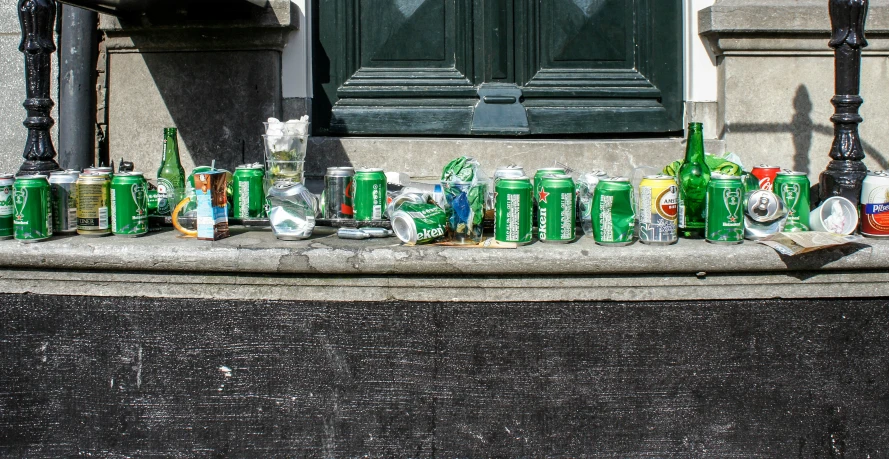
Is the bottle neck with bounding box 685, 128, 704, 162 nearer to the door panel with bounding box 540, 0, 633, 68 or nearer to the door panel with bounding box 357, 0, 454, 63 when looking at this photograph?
the door panel with bounding box 540, 0, 633, 68

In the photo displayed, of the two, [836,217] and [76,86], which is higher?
[76,86]

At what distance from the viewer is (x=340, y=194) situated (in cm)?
299

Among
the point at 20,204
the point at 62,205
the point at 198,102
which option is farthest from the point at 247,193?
the point at 198,102

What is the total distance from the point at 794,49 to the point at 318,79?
103 inches

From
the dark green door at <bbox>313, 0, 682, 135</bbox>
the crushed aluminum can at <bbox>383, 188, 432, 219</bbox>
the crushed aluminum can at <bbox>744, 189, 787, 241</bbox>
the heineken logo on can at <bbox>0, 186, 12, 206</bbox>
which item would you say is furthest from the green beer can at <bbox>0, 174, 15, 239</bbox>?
the crushed aluminum can at <bbox>744, 189, 787, 241</bbox>

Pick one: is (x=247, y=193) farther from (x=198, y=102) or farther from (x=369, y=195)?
(x=198, y=102)

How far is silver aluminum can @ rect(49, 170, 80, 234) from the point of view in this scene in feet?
9.46

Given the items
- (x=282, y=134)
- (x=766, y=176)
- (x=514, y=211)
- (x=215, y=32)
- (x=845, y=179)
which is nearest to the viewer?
(x=514, y=211)

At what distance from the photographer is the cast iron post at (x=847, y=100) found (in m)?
2.92

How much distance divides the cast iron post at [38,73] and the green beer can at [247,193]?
92cm

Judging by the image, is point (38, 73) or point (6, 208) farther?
point (38, 73)

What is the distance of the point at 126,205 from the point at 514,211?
1.53 m

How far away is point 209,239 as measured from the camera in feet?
9.00

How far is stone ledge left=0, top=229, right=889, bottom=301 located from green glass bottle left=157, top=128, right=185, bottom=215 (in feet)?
2.17
